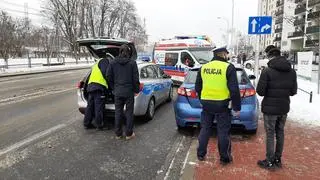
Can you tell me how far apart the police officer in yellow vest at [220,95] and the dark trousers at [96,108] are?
279 cm

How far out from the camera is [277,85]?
4973 mm

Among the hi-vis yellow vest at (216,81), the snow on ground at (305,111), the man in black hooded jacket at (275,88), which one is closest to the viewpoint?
the man in black hooded jacket at (275,88)

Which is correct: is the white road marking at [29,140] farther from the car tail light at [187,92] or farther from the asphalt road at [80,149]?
the car tail light at [187,92]

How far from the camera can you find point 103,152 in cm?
602

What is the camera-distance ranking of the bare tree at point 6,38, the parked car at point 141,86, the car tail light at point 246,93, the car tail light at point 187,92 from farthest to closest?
the bare tree at point 6,38
the parked car at point 141,86
the car tail light at point 187,92
the car tail light at point 246,93

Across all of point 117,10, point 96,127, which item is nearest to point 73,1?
point 117,10

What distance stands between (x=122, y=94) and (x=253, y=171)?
2.80 metres

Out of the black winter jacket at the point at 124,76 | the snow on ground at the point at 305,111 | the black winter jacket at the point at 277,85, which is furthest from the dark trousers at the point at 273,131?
→ the snow on ground at the point at 305,111

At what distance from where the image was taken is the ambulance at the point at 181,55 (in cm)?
1537

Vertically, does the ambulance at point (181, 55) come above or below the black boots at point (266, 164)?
above

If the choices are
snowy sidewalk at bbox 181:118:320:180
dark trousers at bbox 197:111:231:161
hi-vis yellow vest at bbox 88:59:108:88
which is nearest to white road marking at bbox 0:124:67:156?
hi-vis yellow vest at bbox 88:59:108:88

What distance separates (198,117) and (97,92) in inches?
84.5

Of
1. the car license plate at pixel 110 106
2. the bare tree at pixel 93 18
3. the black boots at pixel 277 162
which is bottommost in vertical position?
the black boots at pixel 277 162

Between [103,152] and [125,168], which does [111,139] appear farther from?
[125,168]
